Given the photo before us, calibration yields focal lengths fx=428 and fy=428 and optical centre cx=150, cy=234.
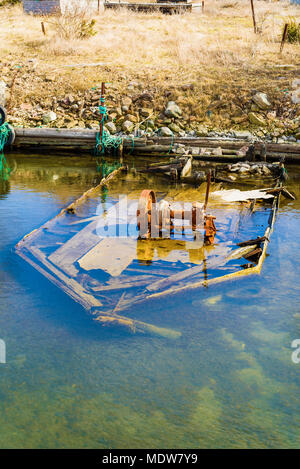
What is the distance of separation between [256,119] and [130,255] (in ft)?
40.5

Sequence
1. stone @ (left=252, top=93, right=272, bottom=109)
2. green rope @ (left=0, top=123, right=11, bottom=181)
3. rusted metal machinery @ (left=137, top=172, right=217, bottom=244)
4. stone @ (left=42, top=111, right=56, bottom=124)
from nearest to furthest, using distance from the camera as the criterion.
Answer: rusted metal machinery @ (left=137, top=172, right=217, bottom=244)
green rope @ (left=0, top=123, right=11, bottom=181)
stone @ (left=252, top=93, right=272, bottom=109)
stone @ (left=42, top=111, right=56, bottom=124)

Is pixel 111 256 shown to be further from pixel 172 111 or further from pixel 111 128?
pixel 172 111

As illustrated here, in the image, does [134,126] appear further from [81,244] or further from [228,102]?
[81,244]

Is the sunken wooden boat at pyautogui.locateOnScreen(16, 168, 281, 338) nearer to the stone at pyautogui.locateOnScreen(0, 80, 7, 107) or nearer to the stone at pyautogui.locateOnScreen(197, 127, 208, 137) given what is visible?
the stone at pyautogui.locateOnScreen(197, 127, 208, 137)

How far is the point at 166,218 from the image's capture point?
841 centimetres

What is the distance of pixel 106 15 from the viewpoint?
2947cm

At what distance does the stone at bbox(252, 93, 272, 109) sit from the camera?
725 inches

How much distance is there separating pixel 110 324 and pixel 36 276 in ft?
6.62

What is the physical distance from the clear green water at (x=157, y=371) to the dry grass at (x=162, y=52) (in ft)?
45.6

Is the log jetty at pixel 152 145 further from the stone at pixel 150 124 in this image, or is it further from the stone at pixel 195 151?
the stone at pixel 150 124

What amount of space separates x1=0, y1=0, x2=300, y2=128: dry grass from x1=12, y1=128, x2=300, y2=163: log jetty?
319cm

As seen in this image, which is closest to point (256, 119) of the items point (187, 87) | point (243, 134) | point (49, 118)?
point (243, 134)

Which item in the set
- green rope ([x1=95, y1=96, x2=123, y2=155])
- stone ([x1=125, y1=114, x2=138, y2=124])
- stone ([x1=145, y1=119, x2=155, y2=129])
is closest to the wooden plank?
green rope ([x1=95, y1=96, x2=123, y2=155])
